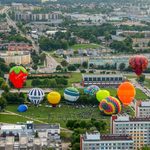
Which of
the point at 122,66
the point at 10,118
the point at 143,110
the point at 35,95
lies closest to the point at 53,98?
the point at 35,95

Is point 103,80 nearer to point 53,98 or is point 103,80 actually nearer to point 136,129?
point 53,98

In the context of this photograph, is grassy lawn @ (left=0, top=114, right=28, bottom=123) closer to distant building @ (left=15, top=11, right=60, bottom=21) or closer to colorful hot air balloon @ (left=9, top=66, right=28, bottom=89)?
colorful hot air balloon @ (left=9, top=66, right=28, bottom=89)

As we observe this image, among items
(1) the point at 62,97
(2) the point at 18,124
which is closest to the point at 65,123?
(2) the point at 18,124

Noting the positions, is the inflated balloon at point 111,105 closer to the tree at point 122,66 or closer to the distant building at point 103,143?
the distant building at point 103,143

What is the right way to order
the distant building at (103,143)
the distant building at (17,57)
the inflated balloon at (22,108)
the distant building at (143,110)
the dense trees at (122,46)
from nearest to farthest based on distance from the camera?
the distant building at (103,143) < the distant building at (143,110) < the inflated balloon at (22,108) < the distant building at (17,57) < the dense trees at (122,46)

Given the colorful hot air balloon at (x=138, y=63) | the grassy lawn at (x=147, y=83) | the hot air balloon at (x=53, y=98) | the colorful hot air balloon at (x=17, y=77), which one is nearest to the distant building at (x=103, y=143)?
the hot air balloon at (x=53, y=98)

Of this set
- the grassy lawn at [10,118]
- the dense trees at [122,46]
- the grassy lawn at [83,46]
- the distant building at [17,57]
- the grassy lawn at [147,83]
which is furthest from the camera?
the grassy lawn at [83,46]

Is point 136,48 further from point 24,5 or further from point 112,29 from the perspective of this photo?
point 24,5
